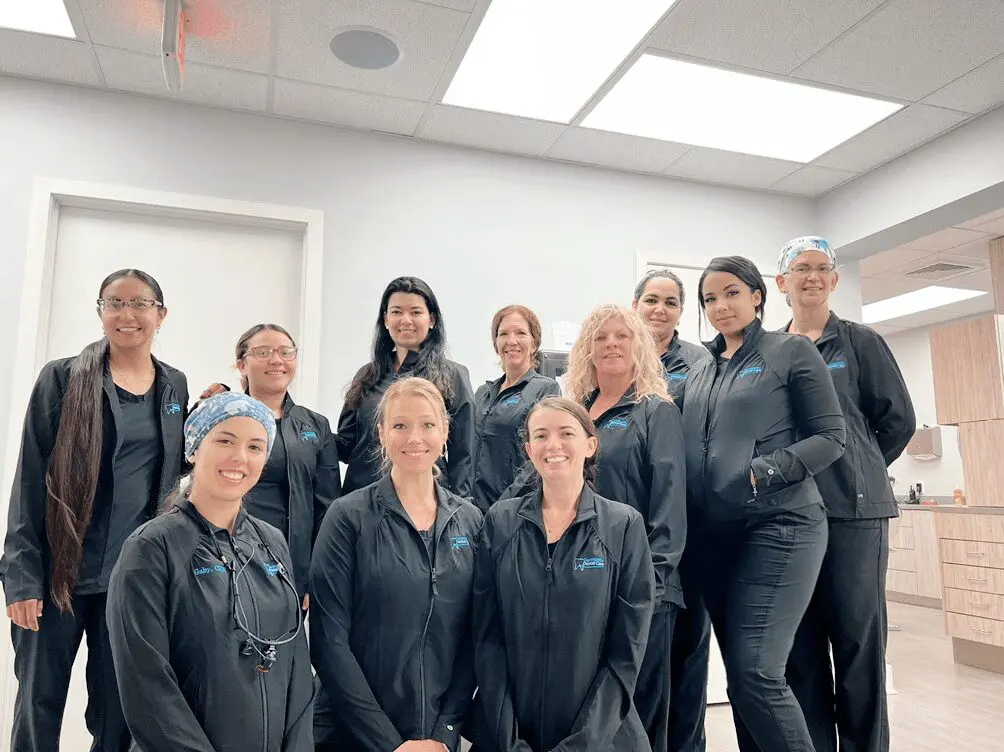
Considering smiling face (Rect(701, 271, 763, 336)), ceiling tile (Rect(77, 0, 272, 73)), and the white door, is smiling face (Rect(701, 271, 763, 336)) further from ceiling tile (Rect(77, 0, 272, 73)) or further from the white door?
the white door

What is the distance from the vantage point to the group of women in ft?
4.91

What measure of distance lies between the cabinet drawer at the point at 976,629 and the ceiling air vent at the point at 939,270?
297 cm

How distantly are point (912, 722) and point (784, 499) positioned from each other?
2.25m

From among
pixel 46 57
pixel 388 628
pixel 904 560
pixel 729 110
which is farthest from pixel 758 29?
pixel 904 560

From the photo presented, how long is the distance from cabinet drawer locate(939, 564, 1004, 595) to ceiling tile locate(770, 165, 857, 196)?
2540 millimetres

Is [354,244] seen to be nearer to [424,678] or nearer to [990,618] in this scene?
[424,678]

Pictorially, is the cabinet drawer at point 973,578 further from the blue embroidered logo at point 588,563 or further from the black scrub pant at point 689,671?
the blue embroidered logo at point 588,563

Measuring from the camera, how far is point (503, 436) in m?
2.52

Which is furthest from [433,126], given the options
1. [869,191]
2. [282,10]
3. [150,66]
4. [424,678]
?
[424,678]

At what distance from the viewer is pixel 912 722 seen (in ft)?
11.2

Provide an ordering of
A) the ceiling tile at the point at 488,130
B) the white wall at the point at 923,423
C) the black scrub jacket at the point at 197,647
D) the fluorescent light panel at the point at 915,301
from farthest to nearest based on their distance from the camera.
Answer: the white wall at the point at 923,423, the fluorescent light panel at the point at 915,301, the ceiling tile at the point at 488,130, the black scrub jacket at the point at 197,647

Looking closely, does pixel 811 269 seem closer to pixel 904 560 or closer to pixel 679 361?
pixel 679 361

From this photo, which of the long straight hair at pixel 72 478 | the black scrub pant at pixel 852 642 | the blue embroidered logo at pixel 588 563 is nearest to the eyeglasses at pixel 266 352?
the long straight hair at pixel 72 478

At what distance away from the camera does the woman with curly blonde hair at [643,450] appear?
1.93 meters
